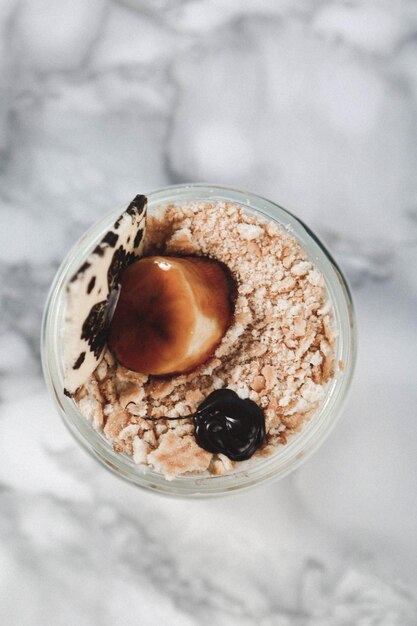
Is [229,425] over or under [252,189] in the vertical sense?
under

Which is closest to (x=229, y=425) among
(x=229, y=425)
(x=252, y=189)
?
(x=229, y=425)

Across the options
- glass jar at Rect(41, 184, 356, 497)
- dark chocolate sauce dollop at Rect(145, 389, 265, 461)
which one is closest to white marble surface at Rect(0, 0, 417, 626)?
glass jar at Rect(41, 184, 356, 497)

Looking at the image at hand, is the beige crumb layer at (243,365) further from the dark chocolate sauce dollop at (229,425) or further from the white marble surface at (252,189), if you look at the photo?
the white marble surface at (252,189)

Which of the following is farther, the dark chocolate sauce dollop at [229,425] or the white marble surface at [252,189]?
the white marble surface at [252,189]

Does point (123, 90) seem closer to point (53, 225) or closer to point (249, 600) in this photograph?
point (53, 225)

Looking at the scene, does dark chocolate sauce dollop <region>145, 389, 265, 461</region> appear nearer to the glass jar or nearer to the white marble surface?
the glass jar

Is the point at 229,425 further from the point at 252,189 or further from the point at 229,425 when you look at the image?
the point at 252,189

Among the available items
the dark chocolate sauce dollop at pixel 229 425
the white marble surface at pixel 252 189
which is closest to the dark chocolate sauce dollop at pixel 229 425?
the dark chocolate sauce dollop at pixel 229 425
